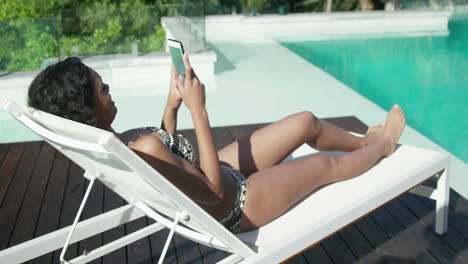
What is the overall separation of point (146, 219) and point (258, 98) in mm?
3520

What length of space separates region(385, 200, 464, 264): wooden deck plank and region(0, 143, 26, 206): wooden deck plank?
2589mm

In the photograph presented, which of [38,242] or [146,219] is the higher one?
[38,242]

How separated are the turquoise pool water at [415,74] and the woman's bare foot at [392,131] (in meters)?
2.50

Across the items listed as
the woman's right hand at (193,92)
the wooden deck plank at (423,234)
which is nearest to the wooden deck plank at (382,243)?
the wooden deck plank at (423,234)

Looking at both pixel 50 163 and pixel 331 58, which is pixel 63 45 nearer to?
pixel 50 163

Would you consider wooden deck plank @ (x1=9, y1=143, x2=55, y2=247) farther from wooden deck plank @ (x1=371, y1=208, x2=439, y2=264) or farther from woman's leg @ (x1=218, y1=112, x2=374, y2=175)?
wooden deck plank @ (x1=371, y1=208, x2=439, y2=264)

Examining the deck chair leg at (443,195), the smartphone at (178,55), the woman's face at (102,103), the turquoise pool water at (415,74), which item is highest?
the smartphone at (178,55)

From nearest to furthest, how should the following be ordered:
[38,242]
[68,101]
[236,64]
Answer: [68,101], [38,242], [236,64]

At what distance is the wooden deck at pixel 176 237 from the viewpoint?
9.98 feet

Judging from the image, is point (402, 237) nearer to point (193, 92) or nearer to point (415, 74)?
point (193, 92)

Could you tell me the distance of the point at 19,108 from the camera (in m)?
2.13

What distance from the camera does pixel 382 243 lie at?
3158 millimetres

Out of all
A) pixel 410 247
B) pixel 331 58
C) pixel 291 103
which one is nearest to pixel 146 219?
pixel 410 247

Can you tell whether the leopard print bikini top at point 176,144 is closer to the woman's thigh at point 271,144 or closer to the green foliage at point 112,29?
the woman's thigh at point 271,144
